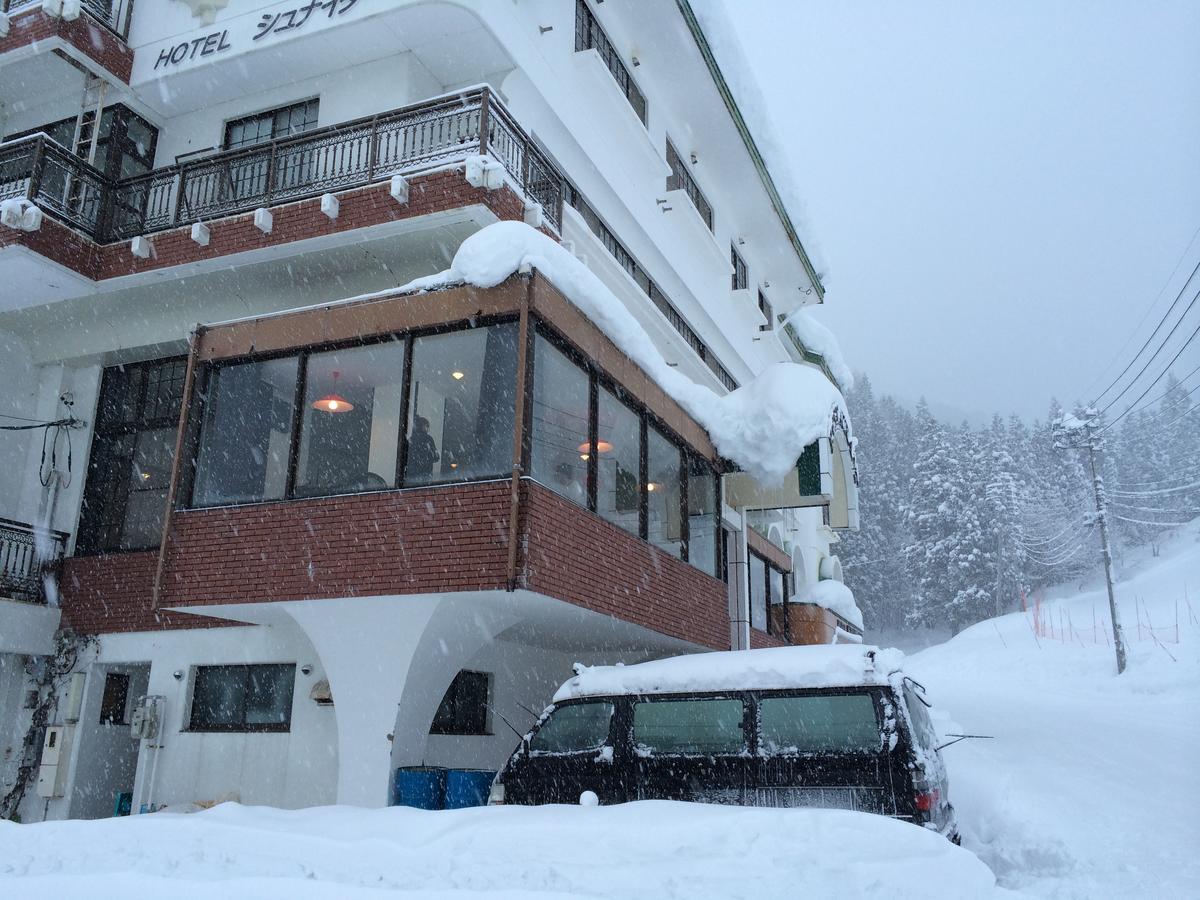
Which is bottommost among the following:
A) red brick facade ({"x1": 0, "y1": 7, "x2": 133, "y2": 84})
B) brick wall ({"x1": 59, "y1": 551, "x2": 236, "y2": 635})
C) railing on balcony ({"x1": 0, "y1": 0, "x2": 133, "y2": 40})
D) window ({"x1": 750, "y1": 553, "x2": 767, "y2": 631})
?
brick wall ({"x1": 59, "y1": 551, "x2": 236, "y2": 635})

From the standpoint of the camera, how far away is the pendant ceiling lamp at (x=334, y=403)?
33.8 feet

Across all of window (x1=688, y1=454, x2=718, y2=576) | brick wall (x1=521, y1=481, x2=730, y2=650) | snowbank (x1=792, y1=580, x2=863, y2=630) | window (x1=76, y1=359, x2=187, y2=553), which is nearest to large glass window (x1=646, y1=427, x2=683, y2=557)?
brick wall (x1=521, y1=481, x2=730, y2=650)

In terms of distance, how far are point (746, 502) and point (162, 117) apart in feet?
36.5

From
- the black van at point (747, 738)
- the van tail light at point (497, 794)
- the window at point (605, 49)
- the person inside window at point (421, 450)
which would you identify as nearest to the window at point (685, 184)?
the window at point (605, 49)

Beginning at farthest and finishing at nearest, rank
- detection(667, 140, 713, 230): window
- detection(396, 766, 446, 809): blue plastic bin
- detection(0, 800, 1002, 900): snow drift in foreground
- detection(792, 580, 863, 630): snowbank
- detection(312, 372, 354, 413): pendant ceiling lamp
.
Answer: detection(792, 580, 863, 630): snowbank
detection(667, 140, 713, 230): window
detection(312, 372, 354, 413): pendant ceiling lamp
detection(396, 766, 446, 809): blue plastic bin
detection(0, 800, 1002, 900): snow drift in foreground

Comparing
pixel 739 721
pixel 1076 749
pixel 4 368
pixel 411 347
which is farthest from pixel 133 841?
pixel 1076 749

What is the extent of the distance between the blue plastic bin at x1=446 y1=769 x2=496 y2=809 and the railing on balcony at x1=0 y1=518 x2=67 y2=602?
749 centimetres

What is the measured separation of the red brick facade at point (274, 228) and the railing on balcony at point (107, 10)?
3.64 meters

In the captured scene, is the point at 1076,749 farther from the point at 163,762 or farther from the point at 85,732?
the point at 85,732

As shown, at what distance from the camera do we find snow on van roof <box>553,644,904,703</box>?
7773mm

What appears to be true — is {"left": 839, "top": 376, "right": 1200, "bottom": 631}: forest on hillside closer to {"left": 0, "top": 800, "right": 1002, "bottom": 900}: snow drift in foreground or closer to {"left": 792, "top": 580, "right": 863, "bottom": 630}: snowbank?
{"left": 792, "top": 580, "right": 863, "bottom": 630}: snowbank

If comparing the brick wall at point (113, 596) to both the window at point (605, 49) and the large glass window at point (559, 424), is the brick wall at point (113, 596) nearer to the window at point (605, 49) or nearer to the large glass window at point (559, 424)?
the large glass window at point (559, 424)

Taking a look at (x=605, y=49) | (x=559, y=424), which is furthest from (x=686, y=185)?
(x=559, y=424)

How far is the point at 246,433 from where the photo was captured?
35.4 feet
